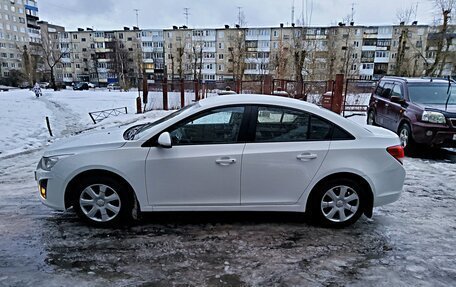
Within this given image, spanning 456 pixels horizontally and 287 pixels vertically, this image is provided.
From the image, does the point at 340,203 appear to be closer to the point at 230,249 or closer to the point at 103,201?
the point at 230,249

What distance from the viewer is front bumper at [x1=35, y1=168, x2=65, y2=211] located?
3.44m

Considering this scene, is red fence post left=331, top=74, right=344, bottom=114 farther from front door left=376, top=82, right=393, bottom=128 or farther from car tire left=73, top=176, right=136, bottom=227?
car tire left=73, top=176, right=136, bottom=227

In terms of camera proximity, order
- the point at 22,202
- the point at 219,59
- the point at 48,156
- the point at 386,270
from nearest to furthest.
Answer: the point at 386,270, the point at 48,156, the point at 22,202, the point at 219,59

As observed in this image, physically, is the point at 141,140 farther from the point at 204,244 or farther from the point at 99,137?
the point at 204,244

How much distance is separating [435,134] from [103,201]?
270 inches

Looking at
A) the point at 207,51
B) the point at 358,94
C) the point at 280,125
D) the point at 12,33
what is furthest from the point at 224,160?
the point at 12,33

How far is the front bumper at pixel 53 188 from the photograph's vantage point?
135 inches

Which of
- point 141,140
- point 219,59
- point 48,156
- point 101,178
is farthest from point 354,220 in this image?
point 219,59

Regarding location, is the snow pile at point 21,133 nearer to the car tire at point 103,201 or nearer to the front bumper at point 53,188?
the front bumper at point 53,188

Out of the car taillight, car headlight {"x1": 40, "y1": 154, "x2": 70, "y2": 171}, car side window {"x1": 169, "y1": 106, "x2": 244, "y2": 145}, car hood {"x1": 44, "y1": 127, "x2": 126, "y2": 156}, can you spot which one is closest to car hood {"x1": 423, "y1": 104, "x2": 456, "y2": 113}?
the car taillight

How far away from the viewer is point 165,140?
3295mm

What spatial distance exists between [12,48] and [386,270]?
97.7 m

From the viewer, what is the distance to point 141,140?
3406 millimetres

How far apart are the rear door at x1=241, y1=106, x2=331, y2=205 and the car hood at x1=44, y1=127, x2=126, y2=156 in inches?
59.0
